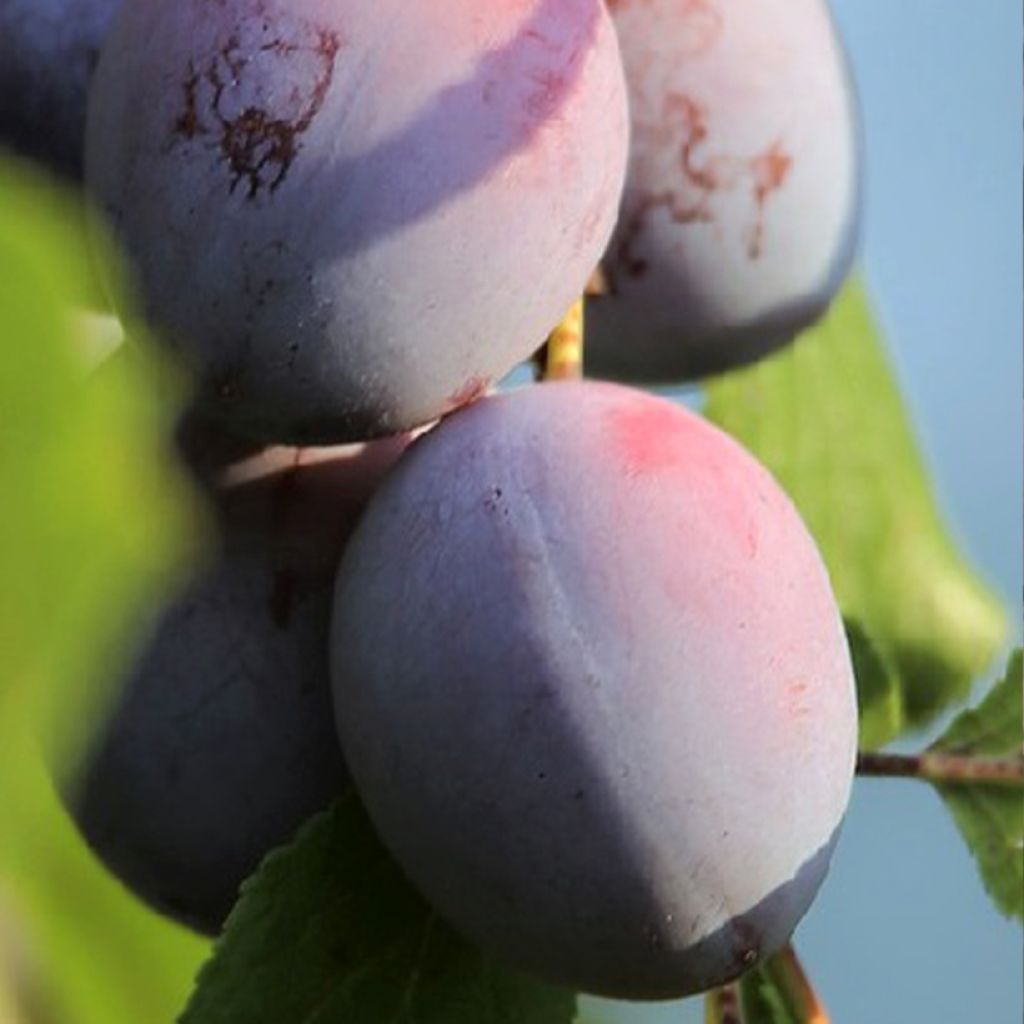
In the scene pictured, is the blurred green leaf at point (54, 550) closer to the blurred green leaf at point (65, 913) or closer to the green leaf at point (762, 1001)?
the blurred green leaf at point (65, 913)

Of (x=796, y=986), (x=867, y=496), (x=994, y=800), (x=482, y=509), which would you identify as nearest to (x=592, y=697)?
(x=482, y=509)

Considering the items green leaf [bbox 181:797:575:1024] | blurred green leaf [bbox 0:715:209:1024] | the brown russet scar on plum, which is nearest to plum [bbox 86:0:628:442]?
the brown russet scar on plum

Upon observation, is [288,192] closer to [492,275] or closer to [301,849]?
[492,275]

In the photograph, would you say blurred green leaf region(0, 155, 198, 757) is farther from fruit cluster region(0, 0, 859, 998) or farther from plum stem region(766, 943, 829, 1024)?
plum stem region(766, 943, 829, 1024)

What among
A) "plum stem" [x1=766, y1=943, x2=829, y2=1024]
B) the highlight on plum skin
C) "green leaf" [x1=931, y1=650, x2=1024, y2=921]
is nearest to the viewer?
the highlight on plum skin

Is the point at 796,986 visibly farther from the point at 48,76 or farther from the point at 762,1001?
the point at 48,76

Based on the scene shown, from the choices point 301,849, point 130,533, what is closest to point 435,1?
point 301,849

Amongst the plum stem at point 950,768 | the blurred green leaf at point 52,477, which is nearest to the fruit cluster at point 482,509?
the plum stem at point 950,768
